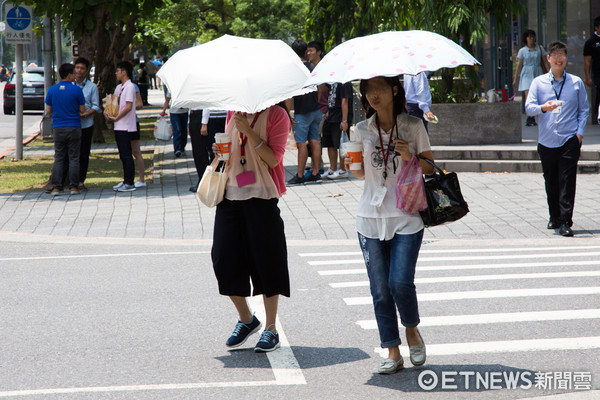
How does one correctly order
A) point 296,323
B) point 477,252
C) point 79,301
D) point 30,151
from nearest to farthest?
1. point 296,323
2. point 79,301
3. point 477,252
4. point 30,151

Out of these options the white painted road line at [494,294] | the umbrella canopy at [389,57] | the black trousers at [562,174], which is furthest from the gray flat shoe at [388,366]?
the black trousers at [562,174]

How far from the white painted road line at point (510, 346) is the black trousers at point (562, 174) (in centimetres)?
425

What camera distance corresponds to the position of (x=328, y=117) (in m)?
13.9

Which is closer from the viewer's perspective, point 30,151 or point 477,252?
point 477,252

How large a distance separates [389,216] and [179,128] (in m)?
Answer: 14.5

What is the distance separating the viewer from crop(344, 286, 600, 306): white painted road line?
714cm

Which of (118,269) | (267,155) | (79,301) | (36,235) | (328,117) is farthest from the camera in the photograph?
(328,117)

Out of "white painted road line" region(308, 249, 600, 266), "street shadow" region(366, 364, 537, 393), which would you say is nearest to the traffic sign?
"white painted road line" region(308, 249, 600, 266)

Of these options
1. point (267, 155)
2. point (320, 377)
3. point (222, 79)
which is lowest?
point (320, 377)

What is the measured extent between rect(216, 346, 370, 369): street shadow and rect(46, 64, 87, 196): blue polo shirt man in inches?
327

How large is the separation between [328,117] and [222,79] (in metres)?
8.51

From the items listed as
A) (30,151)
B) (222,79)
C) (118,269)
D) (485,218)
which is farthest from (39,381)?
(30,151)

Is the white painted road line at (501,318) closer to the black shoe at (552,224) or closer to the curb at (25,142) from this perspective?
the black shoe at (552,224)

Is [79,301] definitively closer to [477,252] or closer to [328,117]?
[477,252]
